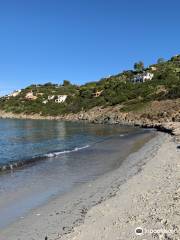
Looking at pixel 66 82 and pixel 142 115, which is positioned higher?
pixel 66 82

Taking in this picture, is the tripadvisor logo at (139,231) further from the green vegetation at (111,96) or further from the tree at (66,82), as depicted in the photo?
the tree at (66,82)

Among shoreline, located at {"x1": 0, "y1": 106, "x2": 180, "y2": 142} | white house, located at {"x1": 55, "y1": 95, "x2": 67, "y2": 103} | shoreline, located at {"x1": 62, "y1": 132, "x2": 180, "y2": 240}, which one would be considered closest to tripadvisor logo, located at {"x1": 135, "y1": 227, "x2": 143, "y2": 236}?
shoreline, located at {"x1": 62, "y1": 132, "x2": 180, "y2": 240}

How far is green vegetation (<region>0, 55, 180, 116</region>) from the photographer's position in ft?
308

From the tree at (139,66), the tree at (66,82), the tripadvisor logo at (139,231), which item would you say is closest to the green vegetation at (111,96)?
the tree at (139,66)

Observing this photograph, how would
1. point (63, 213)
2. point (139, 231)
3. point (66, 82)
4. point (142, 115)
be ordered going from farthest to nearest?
point (66, 82) → point (142, 115) → point (63, 213) → point (139, 231)

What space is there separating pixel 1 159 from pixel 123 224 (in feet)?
60.4

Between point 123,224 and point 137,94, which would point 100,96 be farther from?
point 123,224

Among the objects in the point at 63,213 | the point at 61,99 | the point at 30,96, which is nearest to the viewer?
the point at 63,213

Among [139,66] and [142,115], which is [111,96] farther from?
[139,66]

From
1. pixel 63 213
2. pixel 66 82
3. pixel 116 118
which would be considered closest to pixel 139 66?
pixel 66 82

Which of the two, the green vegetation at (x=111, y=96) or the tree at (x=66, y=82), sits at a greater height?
the tree at (x=66, y=82)

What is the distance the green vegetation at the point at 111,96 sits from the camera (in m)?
93.9

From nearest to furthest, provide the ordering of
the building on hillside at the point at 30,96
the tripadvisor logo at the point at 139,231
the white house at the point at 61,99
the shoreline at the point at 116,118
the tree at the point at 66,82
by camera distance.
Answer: the tripadvisor logo at the point at 139,231, the shoreline at the point at 116,118, the white house at the point at 61,99, the building on hillside at the point at 30,96, the tree at the point at 66,82

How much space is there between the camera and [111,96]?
11162cm
